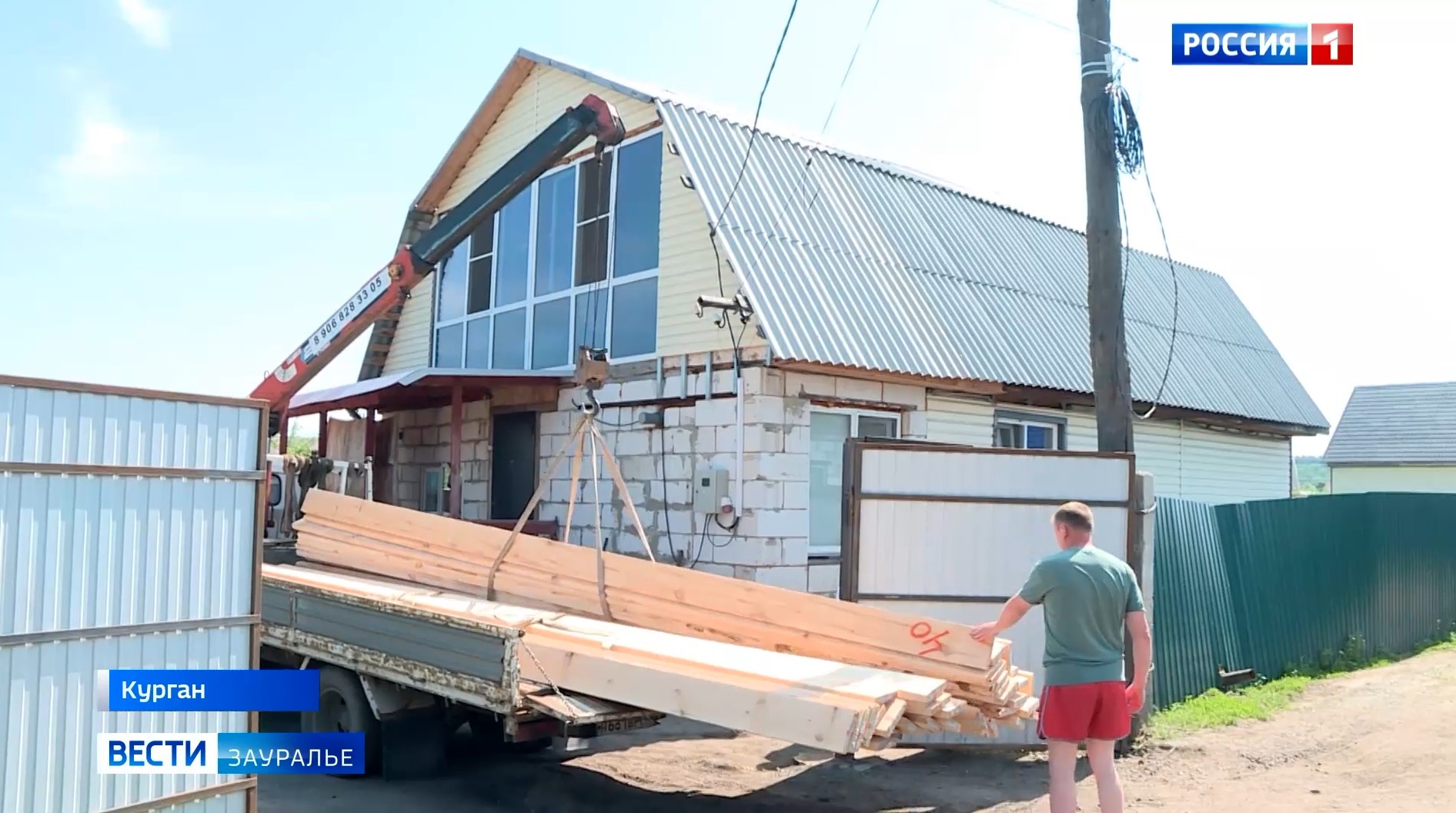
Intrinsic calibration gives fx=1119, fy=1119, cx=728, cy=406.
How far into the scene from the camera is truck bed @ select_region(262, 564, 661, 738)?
6.00 m

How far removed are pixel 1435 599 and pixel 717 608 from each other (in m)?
12.2

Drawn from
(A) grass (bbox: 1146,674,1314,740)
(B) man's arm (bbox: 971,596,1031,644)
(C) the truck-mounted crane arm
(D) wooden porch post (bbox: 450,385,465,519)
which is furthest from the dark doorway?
(B) man's arm (bbox: 971,596,1031,644)

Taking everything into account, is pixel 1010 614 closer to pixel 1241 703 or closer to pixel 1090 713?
pixel 1090 713

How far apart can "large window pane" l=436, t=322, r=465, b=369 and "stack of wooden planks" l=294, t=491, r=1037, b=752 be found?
717 centimetres

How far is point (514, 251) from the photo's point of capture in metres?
15.4

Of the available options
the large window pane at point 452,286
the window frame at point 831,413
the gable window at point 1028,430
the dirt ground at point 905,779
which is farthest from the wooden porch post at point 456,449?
the gable window at point 1028,430

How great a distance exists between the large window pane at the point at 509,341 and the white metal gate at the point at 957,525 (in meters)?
7.60

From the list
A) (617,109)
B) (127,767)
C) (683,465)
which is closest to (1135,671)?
(127,767)

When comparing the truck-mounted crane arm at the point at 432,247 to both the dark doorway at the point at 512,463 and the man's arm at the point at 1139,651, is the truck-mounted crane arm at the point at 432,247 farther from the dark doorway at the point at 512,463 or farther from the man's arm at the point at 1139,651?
the man's arm at the point at 1139,651

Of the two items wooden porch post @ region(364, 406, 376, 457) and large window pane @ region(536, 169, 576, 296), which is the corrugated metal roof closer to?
large window pane @ region(536, 169, 576, 296)

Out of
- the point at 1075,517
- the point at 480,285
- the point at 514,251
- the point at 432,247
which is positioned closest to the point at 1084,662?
the point at 1075,517

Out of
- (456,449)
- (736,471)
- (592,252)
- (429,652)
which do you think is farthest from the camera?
(592,252)

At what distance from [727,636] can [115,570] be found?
3.65 metres

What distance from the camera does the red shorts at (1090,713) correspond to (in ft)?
19.0
